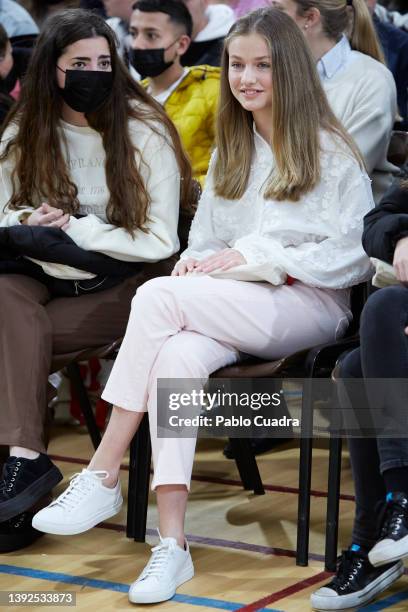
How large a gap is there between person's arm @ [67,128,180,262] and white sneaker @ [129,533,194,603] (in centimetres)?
96

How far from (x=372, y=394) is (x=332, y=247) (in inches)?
22.9

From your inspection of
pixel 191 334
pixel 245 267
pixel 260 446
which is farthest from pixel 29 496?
pixel 260 446

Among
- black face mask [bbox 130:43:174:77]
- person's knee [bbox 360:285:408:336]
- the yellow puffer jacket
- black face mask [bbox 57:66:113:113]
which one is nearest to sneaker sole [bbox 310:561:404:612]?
person's knee [bbox 360:285:408:336]

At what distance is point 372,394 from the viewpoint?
109 inches

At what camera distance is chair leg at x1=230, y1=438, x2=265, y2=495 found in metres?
3.68

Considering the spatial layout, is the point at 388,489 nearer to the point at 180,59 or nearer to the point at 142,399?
the point at 142,399

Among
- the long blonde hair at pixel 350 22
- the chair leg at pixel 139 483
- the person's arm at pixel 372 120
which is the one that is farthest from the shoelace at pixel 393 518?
the long blonde hair at pixel 350 22

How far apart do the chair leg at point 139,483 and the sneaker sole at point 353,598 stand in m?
0.73

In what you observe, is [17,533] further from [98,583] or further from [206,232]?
[206,232]

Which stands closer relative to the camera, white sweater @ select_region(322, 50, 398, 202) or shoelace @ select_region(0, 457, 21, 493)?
shoelace @ select_region(0, 457, 21, 493)

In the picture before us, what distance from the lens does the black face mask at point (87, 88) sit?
11.9 ft

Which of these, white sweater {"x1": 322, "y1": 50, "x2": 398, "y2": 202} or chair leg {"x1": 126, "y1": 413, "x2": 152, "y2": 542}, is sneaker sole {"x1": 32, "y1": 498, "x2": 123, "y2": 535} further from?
white sweater {"x1": 322, "y1": 50, "x2": 398, "y2": 202}

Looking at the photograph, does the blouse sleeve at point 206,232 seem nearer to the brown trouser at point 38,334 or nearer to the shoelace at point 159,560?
the brown trouser at point 38,334

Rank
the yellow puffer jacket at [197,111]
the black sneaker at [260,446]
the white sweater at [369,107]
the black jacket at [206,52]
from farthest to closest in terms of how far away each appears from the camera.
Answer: the black jacket at [206,52]
the yellow puffer jacket at [197,111]
the black sneaker at [260,446]
the white sweater at [369,107]
